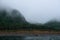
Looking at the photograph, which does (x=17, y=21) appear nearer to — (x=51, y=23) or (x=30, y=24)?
(x=30, y=24)

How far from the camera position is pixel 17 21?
21688mm

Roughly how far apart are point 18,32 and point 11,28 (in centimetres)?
80

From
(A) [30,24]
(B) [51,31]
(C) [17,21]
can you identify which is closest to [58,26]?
(B) [51,31]

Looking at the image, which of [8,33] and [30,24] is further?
[30,24]

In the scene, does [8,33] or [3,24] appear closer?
[8,33]

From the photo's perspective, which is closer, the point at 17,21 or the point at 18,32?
the point at 18,32

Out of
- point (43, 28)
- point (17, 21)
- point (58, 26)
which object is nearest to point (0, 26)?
point (17, 21)

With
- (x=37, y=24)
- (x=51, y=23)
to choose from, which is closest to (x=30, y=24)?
(x=37, y=24)

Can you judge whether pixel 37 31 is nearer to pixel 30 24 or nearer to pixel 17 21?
pixel 30 24

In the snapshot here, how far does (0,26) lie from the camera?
2033cm

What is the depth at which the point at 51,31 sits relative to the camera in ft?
66.5

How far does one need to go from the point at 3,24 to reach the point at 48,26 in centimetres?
401

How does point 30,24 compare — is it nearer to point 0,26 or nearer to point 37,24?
point 37,24

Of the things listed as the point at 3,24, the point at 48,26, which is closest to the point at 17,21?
the point at 3,24
